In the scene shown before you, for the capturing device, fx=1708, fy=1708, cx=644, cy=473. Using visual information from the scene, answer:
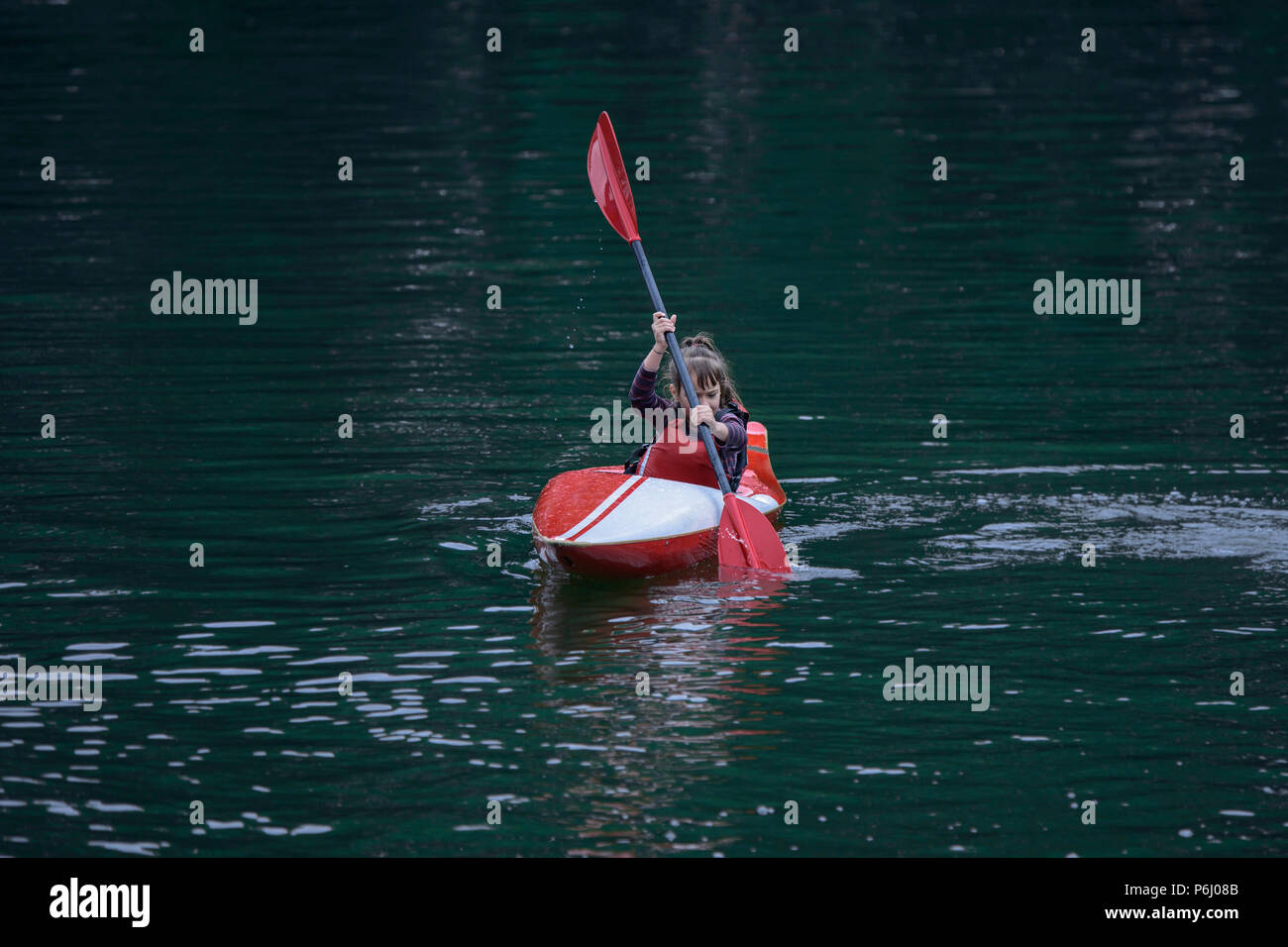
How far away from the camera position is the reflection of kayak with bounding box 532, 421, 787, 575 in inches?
368

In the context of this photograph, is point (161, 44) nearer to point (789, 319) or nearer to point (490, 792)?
point (789, 319)

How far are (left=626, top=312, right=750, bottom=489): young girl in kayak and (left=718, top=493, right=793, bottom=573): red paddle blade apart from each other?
0.44 m

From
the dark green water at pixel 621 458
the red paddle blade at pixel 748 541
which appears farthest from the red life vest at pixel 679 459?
the dark green water at pixel 621 458

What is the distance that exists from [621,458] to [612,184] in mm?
2077

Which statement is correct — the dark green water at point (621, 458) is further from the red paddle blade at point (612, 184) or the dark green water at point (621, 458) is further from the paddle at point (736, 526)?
the red paddle blade at point (612, 184)

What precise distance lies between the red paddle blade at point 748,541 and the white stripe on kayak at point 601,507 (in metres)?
0.56

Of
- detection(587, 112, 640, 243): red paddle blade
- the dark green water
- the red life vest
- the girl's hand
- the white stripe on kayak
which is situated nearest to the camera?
the dark green water

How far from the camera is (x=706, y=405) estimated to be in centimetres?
1005

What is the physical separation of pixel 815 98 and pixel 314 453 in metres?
18.9

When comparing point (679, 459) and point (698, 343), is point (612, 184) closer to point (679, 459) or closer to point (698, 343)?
point (698, 343)

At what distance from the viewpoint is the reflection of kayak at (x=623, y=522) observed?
30.7 feet

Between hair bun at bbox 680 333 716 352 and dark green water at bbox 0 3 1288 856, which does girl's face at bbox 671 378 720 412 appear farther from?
dark green water at bbox 0 3 1288 856

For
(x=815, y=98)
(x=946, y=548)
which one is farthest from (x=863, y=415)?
(x=815, y=98)

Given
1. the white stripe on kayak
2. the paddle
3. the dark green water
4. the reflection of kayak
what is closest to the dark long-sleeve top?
the paddle
